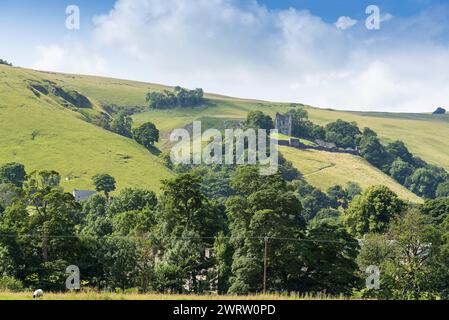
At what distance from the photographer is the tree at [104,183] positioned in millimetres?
171125

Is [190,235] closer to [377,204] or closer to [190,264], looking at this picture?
[190,264]

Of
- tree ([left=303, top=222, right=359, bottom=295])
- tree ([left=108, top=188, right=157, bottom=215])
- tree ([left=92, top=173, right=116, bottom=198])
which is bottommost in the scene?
tree ([left=92, top=173, right=116, bottom=198])

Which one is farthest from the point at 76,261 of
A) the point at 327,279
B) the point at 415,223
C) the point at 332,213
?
the point at 332,213

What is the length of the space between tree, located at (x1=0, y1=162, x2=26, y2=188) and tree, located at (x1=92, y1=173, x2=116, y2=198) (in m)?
19.3

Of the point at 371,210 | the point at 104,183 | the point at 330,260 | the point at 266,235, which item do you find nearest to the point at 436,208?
the point at 371,210

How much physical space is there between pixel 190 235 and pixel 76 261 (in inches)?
492

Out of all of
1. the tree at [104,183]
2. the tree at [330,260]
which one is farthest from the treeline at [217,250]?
the tree at [104,183]

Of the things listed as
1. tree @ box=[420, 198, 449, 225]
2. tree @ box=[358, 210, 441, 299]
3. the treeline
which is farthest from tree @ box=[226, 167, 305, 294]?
tree @ box=[420, 198, 449, 225]

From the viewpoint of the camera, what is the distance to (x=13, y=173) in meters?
172

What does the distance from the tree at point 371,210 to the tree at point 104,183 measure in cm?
6932

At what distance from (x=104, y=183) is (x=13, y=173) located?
24011 millimetres

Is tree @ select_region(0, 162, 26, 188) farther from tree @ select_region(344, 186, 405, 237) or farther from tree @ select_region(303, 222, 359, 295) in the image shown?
tree @ select_region(303, 222, 359, 295)

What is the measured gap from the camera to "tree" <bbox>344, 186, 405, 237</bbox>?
125 m

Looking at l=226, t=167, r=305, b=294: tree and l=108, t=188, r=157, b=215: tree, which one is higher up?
l=226, t=167, r=305, b=294: tree
